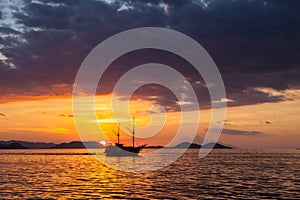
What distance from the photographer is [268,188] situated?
66.8m

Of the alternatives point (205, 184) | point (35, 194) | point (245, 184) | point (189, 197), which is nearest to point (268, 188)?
point (245, 184)

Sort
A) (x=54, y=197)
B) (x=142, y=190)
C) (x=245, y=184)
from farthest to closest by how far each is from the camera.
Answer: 1. (x=245, y=184)
2. (x=142, y=190)
3. (x=54, y=197)

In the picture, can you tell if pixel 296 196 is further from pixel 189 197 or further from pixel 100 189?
pixel 100 189

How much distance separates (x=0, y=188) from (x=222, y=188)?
38070mm

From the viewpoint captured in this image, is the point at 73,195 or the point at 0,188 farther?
the point at 0,188

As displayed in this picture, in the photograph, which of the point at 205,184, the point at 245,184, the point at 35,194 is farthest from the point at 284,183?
the point at 35,194

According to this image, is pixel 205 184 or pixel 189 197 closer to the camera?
pixel 189 197

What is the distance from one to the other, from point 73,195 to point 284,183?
136ft

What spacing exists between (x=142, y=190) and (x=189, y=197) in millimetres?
10513

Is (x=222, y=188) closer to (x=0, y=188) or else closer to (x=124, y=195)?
(x=124, y=195)

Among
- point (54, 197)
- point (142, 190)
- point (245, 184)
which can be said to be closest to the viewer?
point (54, 197)

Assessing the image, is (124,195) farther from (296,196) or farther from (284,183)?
(284,183)

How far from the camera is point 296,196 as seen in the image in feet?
187

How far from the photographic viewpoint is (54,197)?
55469 millimetres
